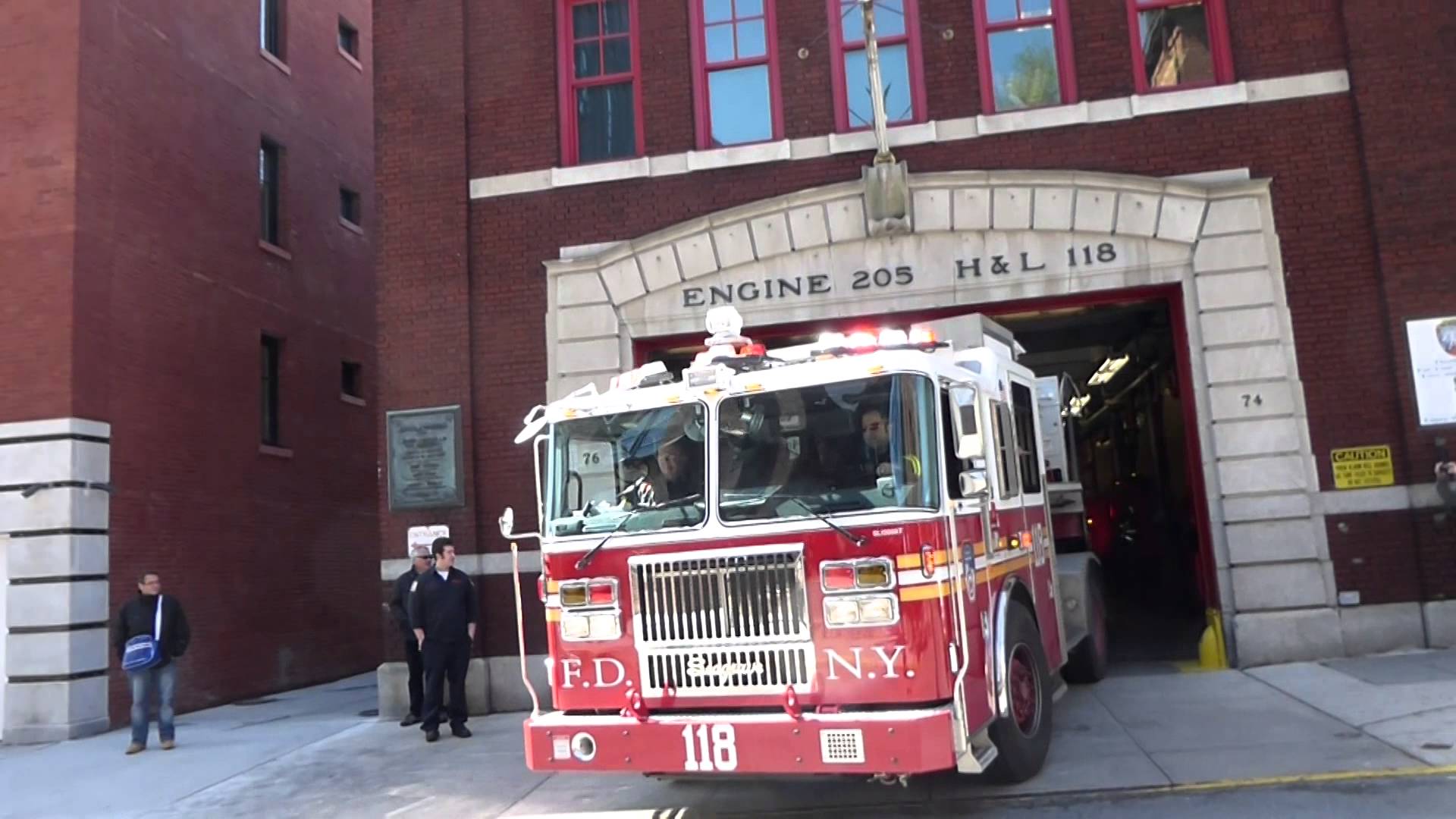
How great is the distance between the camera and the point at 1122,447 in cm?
2172

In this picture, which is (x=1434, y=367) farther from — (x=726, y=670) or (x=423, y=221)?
(x=423, y=221)

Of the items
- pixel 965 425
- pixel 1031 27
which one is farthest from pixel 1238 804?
pixel 1031 27

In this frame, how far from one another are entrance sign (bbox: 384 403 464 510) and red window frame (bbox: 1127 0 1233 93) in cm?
789

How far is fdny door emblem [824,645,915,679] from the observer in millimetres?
5945

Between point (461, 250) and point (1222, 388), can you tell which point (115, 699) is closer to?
point (461, 250)

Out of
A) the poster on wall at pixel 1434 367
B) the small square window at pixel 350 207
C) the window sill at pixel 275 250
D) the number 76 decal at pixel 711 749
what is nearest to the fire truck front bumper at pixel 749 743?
the number 76 decal at pixel 711 749

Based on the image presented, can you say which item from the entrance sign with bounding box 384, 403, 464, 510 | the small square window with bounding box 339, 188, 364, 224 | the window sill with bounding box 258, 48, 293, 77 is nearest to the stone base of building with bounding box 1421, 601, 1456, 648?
the entrance sign with bounding box 384, 403, 464, 510

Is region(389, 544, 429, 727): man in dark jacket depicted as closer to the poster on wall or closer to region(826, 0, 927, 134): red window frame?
region(826, 0, 927, 134): red window frame

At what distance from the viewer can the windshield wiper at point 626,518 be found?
6.51m

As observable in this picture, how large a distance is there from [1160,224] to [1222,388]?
5.60 feet

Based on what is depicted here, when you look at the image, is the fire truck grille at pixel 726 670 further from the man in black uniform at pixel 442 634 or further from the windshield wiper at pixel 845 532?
the man in black uniform at pixel 442 634

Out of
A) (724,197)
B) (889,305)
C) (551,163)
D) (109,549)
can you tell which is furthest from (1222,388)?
(109,549)

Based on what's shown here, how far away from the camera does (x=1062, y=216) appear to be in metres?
A: 11.5

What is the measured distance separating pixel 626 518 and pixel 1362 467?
25.8ft
